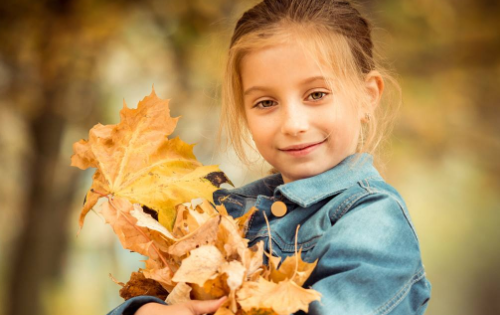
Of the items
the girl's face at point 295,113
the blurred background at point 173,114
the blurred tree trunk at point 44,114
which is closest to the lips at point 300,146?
the girl's face at point 295,113

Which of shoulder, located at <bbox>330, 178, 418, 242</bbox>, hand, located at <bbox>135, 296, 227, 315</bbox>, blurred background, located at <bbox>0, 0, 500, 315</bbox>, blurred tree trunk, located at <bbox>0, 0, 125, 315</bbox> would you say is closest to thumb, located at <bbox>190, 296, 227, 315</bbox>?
hand, located at <bbox>135, 296, 227, 315</bbox>

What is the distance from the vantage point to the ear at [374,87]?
3.56 feet

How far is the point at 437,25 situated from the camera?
363 cm

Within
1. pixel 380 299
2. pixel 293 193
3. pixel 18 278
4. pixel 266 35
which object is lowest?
pixel 18 278

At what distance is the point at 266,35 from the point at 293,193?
295 millimetres

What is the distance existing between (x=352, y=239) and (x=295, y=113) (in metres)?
0.26

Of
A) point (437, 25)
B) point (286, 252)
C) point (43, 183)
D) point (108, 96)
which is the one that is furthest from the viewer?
point (437, 25)

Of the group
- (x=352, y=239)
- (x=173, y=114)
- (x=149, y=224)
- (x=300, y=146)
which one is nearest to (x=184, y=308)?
→ (x=149, y=224)

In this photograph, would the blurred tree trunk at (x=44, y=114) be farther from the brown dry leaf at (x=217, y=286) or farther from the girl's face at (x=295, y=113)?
the brown dry leaf at (x=217, y=286)

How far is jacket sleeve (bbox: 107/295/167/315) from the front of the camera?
0.84 meters

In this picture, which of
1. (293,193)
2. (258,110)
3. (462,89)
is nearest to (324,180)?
(293,193)

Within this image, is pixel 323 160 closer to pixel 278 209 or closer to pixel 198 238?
pixel 278 209

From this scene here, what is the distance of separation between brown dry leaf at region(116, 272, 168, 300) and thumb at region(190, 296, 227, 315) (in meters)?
0.16

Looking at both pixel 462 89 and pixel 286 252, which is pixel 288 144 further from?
pixel 462 89
